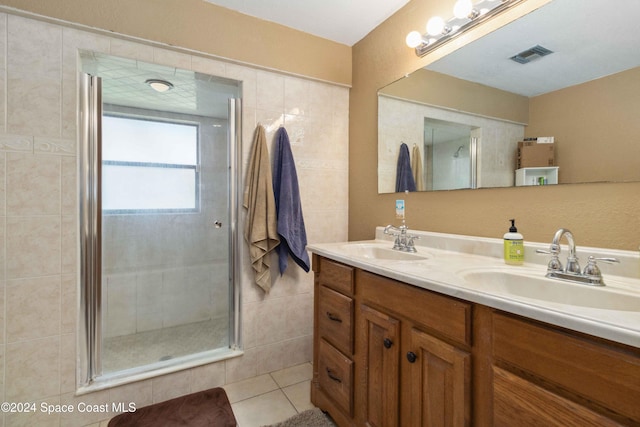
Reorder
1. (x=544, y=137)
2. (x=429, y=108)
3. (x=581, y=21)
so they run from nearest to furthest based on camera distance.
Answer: (x=581, y=21), (x=544, y=137), (x=429, y=108)

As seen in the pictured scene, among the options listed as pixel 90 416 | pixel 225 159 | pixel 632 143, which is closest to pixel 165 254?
pixel 225 159

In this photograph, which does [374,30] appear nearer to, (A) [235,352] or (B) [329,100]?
(B) [329,100]

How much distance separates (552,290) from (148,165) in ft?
6.86

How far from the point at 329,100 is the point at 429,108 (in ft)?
2.63

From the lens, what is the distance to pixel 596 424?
0.57 m

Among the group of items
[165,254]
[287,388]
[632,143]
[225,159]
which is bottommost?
[287,388]

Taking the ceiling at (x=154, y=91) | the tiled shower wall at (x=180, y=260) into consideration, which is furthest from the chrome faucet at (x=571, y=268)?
the ceiling at (x=154, y=91)

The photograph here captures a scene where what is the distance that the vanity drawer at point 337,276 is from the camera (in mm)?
1304

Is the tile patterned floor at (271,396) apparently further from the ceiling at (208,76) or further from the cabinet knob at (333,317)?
the ceiling at (208,76)

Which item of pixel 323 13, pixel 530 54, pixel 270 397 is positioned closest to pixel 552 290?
pixel 530 54

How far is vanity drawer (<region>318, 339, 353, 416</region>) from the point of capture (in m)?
1.30

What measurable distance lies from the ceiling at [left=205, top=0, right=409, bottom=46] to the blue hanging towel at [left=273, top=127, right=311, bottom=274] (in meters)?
0.71

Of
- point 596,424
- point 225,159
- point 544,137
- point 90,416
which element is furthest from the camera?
point 225,159

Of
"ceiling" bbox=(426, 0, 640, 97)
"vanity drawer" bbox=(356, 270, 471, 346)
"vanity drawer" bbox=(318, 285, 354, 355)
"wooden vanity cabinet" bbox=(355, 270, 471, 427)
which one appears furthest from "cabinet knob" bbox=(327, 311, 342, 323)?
"ceiling" bbox=(426, 0, 640, 97)
